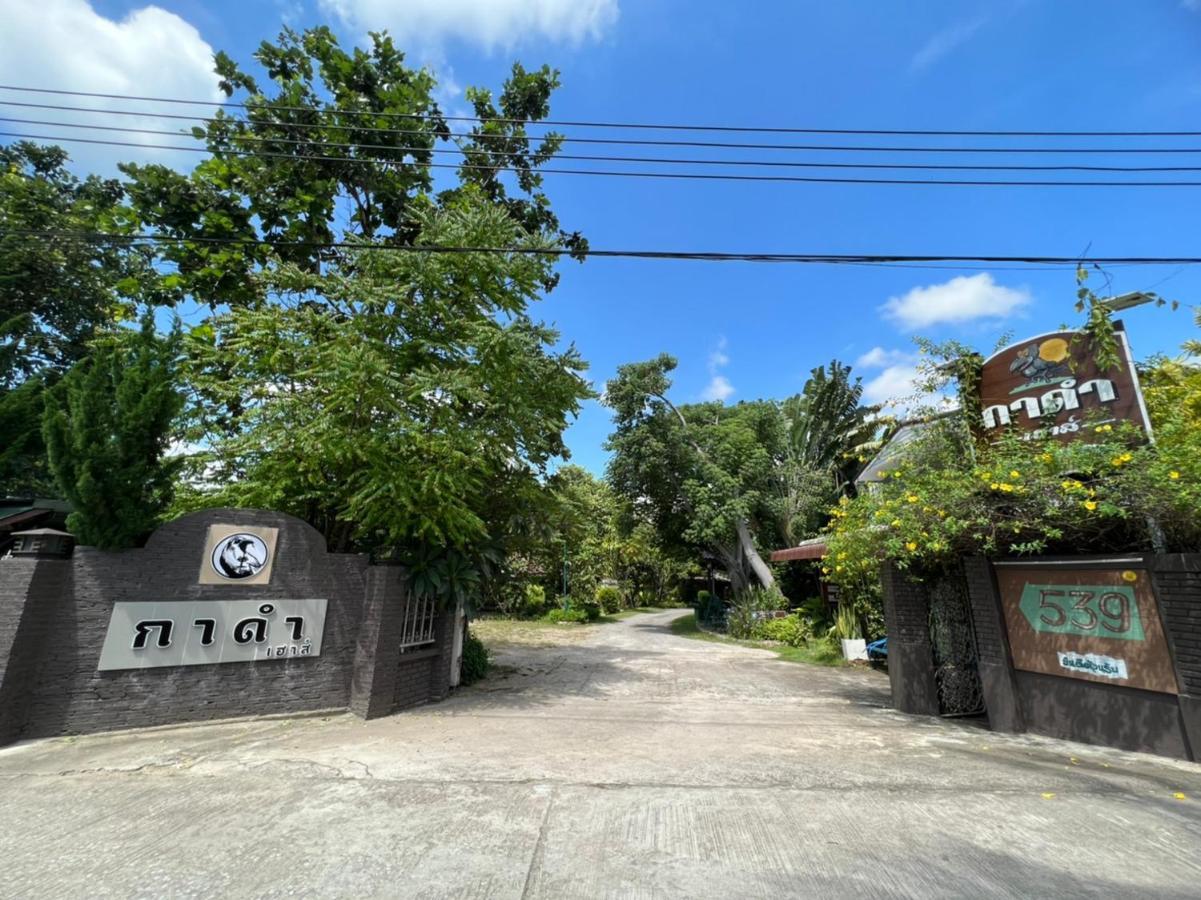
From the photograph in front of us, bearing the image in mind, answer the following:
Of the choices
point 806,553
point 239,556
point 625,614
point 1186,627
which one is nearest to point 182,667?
point 239,556

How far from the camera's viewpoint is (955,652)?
Result: 7117 millimetres

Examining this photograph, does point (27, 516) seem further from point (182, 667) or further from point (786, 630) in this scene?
point (786, 630)

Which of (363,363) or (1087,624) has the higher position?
(363,363)

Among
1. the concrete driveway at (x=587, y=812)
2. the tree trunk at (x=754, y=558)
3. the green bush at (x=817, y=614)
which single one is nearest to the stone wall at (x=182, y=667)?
the concrete driveway at (x=587, y=812)

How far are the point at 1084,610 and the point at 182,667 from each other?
9995 mm

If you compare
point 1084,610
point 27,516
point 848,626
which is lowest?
point 848,626

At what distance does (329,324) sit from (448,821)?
627 centimetres

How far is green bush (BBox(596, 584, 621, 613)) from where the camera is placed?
2665 cm

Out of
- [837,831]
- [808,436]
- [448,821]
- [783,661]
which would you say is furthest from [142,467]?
[808,436]

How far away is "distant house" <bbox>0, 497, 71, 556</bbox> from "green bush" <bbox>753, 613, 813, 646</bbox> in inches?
631

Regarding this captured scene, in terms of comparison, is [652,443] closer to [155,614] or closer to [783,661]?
[783,661]

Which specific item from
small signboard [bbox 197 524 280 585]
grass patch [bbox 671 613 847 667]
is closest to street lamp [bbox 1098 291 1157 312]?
grass patch [bbox 671 613 847 667]

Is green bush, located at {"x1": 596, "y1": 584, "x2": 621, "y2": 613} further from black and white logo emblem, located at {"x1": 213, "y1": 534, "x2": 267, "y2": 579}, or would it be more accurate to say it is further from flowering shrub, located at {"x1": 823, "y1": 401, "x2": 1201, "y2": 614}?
black and white logo emblem, located at {"x1": 213, "y1": 534, "x2": 267, "y2": 579}

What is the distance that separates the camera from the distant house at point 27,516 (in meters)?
8.40
